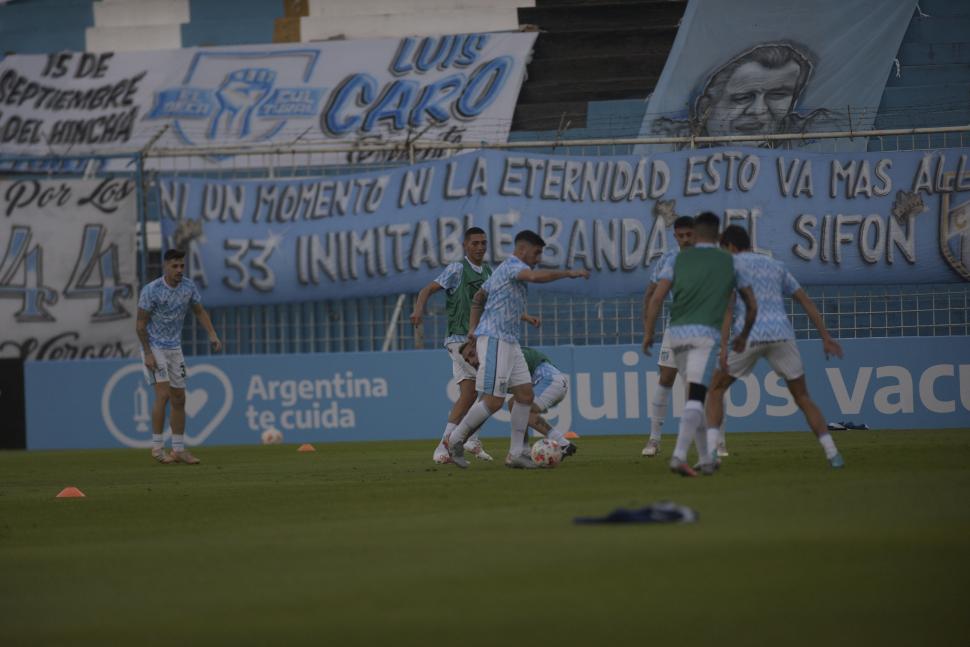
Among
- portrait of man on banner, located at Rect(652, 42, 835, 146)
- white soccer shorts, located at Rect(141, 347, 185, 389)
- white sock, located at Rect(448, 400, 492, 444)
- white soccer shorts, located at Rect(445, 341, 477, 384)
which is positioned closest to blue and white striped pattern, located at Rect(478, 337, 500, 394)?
white sock, located at Rect(448, 400, 492, 444)

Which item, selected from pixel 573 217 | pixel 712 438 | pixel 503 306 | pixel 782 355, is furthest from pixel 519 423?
pixel 573 217

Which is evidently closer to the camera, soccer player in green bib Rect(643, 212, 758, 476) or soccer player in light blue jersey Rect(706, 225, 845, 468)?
soccer player in green bib Rect(643, 212, 758, 476)

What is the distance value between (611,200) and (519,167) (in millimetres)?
1313

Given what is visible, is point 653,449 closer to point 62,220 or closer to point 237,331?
point 237,331

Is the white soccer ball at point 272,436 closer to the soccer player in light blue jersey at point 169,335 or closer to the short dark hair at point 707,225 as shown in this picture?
the soccer player in light blue jersey at point 169,335

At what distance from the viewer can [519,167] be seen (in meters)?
20.3

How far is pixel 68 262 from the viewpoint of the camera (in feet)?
69.4

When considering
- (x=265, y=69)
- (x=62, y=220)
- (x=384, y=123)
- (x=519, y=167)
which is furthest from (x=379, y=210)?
(x=265, y=69)

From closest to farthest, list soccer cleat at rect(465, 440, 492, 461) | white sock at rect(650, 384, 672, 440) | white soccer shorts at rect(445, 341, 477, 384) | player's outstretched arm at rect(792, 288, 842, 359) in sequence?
1. player's outstretched arm at rect(792, 288, 842, 359)
2. white sock at rect(650, 384, 672, 440)
3. white soccer shorts at rect(445, 341, 477, 384)
4. soccer cleat at rect(465, 440, 492, 461)

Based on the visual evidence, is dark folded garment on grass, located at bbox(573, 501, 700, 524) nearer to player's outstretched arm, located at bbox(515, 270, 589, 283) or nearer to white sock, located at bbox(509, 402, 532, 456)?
player's outstretched arm, located at bbox(515, 270, 589, 283)

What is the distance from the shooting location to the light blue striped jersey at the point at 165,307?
1639 cm

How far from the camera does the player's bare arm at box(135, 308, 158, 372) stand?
640 inches

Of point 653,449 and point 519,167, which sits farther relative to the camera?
point 519,167

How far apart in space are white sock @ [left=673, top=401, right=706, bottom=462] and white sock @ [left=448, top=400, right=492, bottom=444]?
2.14 meters
